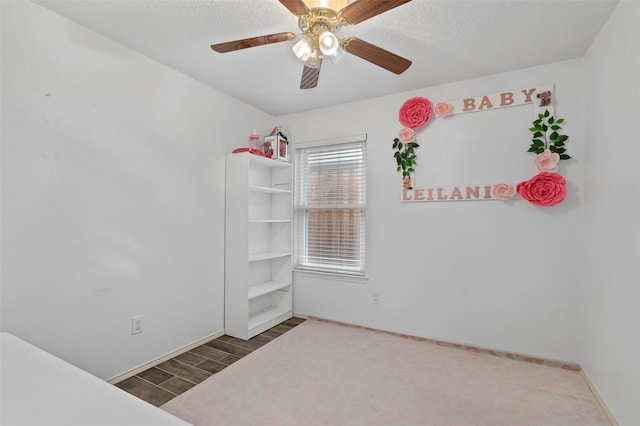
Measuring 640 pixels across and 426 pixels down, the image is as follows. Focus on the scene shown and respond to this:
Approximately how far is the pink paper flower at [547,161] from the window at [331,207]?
1552mm

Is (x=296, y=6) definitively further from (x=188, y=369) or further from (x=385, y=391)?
(x=188, y=369)

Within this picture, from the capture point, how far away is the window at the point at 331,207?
328cm

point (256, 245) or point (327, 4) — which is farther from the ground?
point (327, 4)

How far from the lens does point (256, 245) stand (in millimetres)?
3432

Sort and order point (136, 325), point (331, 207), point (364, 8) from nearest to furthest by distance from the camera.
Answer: point (364, 8) < point (136, 325) < point (331, 207)

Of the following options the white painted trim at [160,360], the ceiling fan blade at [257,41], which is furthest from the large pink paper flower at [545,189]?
the white painted trim at [160,360]

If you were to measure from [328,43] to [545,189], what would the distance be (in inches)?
80.6

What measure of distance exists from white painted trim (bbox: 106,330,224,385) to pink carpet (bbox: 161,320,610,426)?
1.77ft

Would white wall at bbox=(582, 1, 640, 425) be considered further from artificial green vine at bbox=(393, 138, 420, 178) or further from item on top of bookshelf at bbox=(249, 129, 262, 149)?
item on top of bookshelf at bbox=(249, 129, 262, 149)

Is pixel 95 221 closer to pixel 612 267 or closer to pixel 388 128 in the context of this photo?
pixel 388 128

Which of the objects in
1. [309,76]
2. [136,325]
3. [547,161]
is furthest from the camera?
[547,161]

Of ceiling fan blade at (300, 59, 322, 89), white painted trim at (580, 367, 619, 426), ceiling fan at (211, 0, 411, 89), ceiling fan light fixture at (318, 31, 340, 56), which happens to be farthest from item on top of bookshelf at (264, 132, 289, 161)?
white painted trim at (580, 367, 619, 426)

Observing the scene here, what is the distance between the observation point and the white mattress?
2.83 feet

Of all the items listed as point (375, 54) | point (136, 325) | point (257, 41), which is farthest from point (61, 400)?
point (375, 54)
